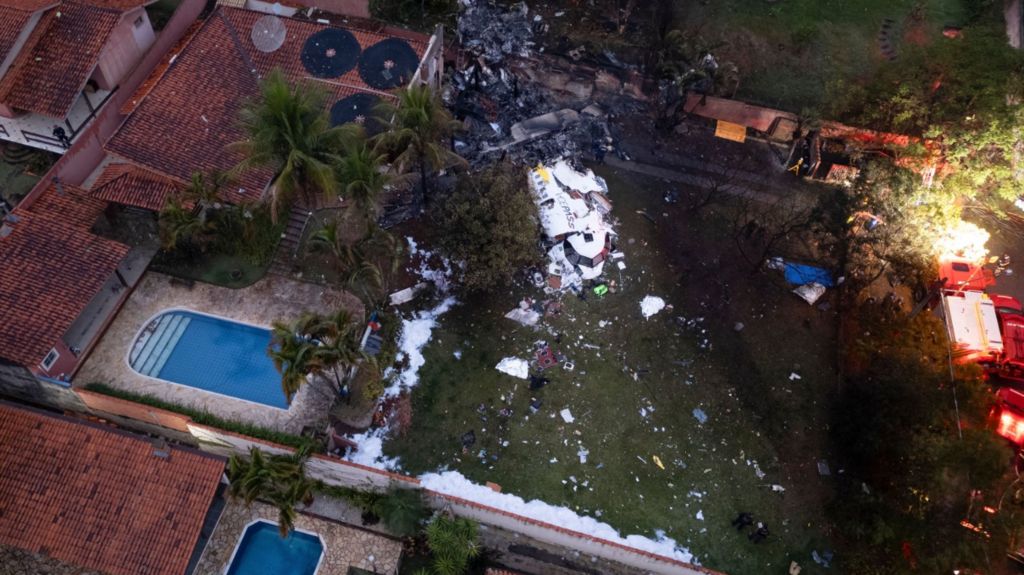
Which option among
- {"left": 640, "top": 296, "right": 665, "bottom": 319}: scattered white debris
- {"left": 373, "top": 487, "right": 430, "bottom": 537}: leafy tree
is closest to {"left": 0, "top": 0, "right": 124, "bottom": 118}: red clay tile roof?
{"left": 373, "top": 487, "right": 430, "bottom": 537}: leafy tree

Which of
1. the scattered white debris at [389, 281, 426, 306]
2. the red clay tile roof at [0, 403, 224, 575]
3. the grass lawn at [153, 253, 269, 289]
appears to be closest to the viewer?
the red clay tile roof at [0, 403, 224, 575]

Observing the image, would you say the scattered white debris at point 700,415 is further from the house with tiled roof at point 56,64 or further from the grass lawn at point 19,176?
the grass lawn at point 19,176

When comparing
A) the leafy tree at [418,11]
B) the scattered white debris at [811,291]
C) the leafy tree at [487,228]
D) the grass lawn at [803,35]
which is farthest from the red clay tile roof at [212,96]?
the scattered white debris at [811,291]

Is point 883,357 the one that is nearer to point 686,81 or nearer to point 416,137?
point 686,81

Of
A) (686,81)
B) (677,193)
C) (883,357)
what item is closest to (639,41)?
(686,81)

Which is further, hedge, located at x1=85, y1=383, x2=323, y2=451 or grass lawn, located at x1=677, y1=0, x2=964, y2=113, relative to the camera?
grass lawn, located at x1=677, y1=0, x2=964, y2=113

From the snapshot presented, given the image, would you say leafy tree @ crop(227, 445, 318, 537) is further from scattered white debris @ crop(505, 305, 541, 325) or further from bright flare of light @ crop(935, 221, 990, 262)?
bright flare of light @ crop(935, 221, 990, 262)

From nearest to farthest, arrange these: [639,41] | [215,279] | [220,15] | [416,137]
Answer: [416,137] → [215,279] → [220,15] → [639,41]

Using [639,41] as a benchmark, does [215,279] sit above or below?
below
